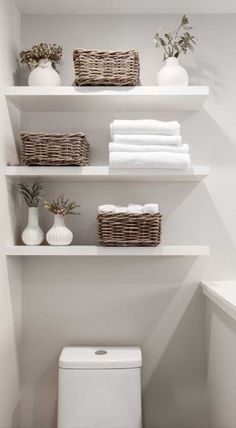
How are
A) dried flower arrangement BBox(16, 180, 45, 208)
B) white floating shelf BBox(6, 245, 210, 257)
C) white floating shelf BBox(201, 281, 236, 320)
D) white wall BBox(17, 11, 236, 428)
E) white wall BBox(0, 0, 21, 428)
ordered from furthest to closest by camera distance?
white wall BBox(17, 11, 236, 428)
dried flower arrangement BBox(16, 180, 45, 208)
white floating shelf BBox(6, 245, 210, 257)
white wall BBox(0, 0, 21, 428)
white floating shelf BBox(201, 281, 236, 320)

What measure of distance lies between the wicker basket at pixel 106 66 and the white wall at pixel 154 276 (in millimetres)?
303

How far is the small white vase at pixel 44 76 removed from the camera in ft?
8.05

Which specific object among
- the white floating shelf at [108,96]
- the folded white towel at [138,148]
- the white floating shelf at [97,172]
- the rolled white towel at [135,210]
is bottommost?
the rolled white towel at [135,210]

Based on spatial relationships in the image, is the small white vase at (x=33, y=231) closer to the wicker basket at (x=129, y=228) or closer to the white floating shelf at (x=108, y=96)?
the wicker basket at (x=129, y=228)

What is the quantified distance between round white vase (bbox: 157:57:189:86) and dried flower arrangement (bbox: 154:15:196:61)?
0.07 metres

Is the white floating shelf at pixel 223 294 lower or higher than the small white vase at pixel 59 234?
lower

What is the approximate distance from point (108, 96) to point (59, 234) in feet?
2.15

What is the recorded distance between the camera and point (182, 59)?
2666mm

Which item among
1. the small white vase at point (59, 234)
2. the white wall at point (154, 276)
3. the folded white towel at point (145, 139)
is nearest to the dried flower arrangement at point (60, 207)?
the small white vase at point (59, 234)

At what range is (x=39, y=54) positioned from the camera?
246cm

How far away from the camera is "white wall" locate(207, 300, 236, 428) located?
204cm

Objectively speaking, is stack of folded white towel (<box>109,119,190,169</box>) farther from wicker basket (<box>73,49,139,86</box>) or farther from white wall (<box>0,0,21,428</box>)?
white wall (<box>0,0,21,428</box>)

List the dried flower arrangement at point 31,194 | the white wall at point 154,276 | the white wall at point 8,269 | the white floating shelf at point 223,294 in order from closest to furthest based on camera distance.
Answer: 1. the white floating shelf at point 223,294
2. the white wall at point 8,269
3. the dried flower arrangement at point 31,194
4. the white wall at point 154,276

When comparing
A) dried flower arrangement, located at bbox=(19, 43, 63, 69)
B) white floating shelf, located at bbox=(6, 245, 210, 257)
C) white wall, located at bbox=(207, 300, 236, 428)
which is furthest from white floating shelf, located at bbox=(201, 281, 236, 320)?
dried flower arrangement, located at bbox=(19, 43, 63, 69)
